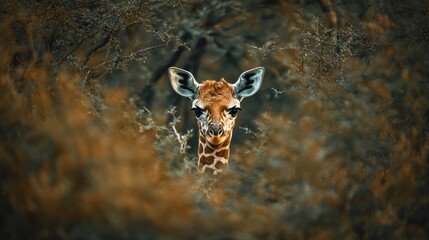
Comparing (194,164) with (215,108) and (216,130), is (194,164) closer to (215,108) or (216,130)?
(216,130)

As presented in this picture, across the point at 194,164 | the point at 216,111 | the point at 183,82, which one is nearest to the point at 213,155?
the point at 194,164

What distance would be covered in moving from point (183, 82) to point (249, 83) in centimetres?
97

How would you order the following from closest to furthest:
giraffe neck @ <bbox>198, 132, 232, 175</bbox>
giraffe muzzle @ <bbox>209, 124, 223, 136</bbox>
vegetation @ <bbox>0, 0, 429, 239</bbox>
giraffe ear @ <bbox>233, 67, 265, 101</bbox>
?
vegetation @ <bbox>0, 0, 429, 239</bbox>
giraffe muzzle @ <bbox>209, 124, 223, 136</bbox>
giraffe neck @ <bbox>198, 132, 232, 175</bbox>
giraffe ear @ <bbox>233, 67, 265, 101</bbox>

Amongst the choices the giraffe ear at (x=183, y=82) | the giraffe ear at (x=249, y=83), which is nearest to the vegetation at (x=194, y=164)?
the giraffe ear at (x=249, y=83)

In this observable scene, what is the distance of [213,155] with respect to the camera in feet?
25.2

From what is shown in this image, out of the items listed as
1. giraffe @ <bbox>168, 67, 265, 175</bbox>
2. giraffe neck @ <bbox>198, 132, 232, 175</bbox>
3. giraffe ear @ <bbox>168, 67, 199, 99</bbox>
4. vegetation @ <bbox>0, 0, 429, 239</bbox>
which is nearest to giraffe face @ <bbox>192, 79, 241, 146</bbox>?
giraffe @ <bbox>168, 67, 265, 175</bbox>

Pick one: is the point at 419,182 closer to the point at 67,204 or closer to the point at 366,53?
the point at 366,53

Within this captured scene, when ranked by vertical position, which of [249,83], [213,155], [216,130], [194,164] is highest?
[216,130]

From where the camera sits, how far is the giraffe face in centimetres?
712

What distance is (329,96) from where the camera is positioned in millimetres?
7301

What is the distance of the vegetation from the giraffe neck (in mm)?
587

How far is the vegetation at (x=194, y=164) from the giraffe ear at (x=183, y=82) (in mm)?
856

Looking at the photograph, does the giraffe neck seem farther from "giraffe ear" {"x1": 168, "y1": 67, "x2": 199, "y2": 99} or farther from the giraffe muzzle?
"giraffe ear" {"x1": 168, "y1": 67, "x2": 199, "y2": 99}

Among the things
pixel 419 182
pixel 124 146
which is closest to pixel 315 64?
pixel 419 182
